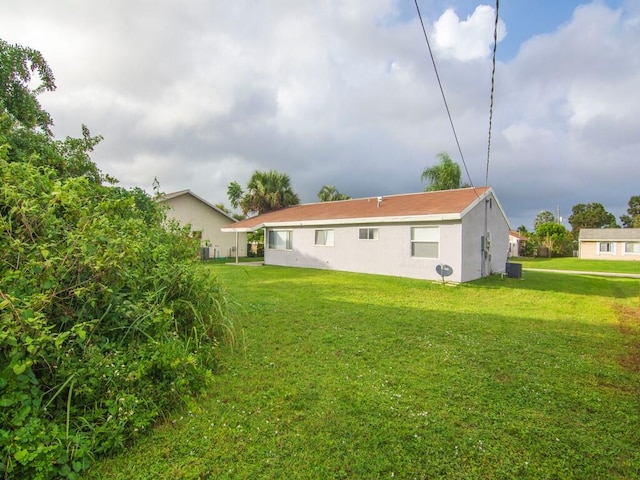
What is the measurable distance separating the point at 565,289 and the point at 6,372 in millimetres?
14366

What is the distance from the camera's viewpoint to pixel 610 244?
1293 inches

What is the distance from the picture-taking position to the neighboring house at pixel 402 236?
38.2 feet

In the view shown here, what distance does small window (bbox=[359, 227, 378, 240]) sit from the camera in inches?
538

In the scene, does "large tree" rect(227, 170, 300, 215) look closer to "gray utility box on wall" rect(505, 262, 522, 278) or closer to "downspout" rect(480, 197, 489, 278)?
"downspout" rect(480, 197, 489, 278)

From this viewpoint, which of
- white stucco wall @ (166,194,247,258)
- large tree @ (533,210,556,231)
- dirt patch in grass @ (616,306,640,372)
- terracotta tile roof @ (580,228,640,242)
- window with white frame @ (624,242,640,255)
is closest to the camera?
dirt patch in grass @ (616,306,640,372)

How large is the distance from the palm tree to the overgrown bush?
29.3m

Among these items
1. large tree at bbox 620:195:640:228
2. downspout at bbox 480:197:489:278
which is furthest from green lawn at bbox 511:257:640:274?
large tree at bbox 620:195:640:228

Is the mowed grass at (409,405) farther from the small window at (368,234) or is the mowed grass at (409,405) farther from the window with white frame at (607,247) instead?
the window with white frame at (607,247)

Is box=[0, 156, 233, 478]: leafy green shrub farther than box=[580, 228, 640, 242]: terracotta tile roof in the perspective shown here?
No

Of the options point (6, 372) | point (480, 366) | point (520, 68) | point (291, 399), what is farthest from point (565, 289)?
point (6, 372)

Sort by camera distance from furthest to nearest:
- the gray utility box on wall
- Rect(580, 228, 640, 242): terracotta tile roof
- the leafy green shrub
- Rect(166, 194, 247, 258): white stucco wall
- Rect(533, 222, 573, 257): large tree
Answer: Rect(533, 222, 573, 257): large tree, Rect(580, 228, 640, 242): terracotta tile roof, Rect(166, 194, 247, 258): white stucco wall, the gray utility box on wall, the leafy green shrub

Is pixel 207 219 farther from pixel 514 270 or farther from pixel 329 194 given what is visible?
pixel 514 270

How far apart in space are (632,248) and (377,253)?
113ft

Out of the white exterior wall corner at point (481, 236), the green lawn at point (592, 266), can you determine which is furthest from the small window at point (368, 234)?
the green lawn at point (592, 266)
